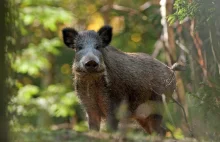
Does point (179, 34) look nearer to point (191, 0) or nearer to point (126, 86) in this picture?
point (126, 86)

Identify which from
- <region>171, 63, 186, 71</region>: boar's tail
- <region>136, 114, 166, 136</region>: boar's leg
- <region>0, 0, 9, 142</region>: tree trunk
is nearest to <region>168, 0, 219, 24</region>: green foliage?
<region>171, 63, 186, 71</region>: boar's tail

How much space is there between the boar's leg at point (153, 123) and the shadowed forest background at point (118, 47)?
0.33 m

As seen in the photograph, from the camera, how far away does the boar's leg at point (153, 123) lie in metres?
8.36

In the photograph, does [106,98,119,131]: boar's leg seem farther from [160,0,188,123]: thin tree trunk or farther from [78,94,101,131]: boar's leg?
[160,0,188,123]: thin tree trunk

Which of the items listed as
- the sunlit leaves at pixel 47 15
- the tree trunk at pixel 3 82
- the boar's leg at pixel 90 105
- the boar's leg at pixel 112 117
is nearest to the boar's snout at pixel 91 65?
the boar's leg at pixel 90 105

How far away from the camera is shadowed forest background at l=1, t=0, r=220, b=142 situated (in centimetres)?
510

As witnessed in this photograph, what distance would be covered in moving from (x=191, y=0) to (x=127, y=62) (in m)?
1.80

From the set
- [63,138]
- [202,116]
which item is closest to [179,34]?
[63,138]

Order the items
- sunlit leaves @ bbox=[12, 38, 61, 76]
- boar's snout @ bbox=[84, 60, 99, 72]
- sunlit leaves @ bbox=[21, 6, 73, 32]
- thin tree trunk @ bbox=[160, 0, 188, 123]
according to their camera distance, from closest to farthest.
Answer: boar's snout @ bbox=[84, 60, 99, 72]
thin tree trunk @ bbox=[160, 0, 188, 123]
sunlit leaves @ bbox=[21, 6, 73, 32]
sunlit leaves @ bbox=[12, 38, 61, 76]

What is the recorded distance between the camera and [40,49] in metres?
14.8

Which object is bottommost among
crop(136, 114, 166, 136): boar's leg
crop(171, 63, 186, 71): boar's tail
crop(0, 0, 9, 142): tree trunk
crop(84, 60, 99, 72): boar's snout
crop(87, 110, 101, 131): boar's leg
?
crop(136, 114, 166, 136): boar's leg

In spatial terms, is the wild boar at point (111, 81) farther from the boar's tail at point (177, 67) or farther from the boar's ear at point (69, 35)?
the boar's tail at point (177, 67)

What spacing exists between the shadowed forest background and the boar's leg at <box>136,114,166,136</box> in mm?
326

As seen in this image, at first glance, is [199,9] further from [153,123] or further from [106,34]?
[153,123]
